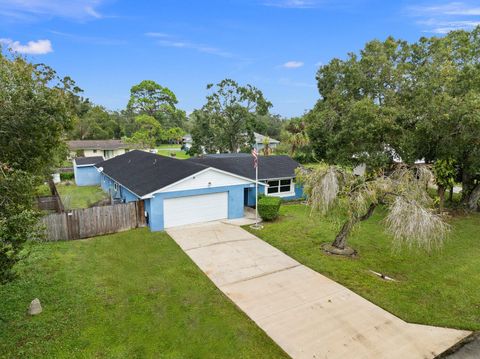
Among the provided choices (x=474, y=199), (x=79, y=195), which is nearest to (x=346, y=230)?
(x=474, y=199)

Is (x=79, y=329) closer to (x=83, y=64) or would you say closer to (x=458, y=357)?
(x=458, y=357)

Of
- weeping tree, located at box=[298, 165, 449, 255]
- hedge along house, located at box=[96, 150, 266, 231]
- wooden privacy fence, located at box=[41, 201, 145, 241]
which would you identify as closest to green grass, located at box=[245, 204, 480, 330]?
weeping tree, located at box=[298, 165, 449, 255]

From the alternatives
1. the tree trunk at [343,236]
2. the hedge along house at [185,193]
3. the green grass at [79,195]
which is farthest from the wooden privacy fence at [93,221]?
the tree trunk at [343,236]

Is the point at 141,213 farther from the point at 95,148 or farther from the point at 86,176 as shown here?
the point at 95,148

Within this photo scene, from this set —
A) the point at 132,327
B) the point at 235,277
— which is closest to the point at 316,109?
the point at 235,277

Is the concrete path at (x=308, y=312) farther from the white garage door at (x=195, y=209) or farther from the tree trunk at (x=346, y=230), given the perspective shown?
the white garage door at (x=195, y=209)
